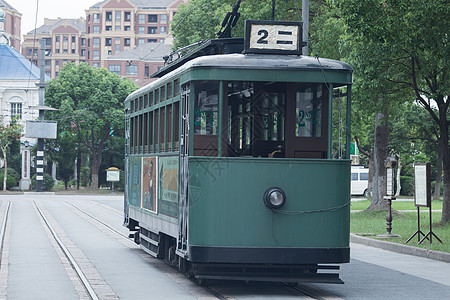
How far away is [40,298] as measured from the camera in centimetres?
1071

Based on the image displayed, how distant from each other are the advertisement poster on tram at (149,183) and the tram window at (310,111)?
10.7 ft

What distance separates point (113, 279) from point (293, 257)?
3.24 metres

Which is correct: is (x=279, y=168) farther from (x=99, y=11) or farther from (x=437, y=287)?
(x=99, y=11)

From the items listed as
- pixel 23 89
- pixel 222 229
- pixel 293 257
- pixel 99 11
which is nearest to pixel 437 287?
pixel 293 257

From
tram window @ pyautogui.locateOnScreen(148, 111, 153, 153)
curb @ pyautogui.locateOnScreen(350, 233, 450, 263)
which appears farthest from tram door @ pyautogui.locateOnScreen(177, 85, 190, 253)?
curb @ pyautogui.locateOnScreen(350, 233, 450, 263)

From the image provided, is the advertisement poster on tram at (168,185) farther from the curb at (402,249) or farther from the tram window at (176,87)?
the curb at (402,249)

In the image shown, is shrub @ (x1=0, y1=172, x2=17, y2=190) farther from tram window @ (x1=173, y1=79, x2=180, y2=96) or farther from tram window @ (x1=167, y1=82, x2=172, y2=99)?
tram window @ (x1=173, y1=79, x2=180, y2=96)

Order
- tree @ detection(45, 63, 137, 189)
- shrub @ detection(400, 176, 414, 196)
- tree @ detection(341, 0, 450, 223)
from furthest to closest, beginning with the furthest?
tree @ detection(45, 63, 137, 189) < shrub @ detection(400, 176, 414, 196) < tree @ detection(341, 0, 450, 223)

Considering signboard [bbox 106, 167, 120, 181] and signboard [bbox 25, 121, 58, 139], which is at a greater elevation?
signboard [bbox 25, 121, 58, 139]

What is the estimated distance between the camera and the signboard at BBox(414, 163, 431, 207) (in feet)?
62.3

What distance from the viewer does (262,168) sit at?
35.7ft

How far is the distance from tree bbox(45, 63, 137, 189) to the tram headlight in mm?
54952

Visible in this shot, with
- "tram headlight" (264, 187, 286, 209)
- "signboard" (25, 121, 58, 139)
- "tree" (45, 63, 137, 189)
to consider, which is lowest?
"tram headlight" (264, 187, 286, 209)

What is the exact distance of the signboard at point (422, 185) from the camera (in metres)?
19.0
